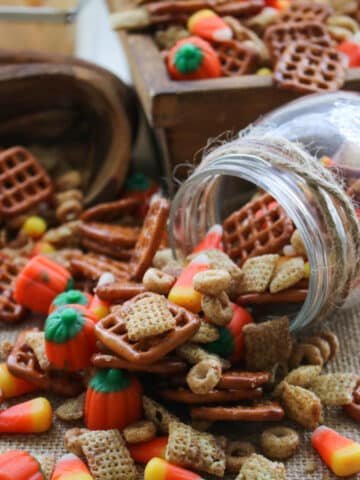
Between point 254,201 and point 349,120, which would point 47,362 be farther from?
point 349,120

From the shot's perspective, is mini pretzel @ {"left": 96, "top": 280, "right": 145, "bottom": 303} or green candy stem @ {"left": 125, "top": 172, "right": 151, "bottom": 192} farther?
green candy stem @ {"left": 125, "top": 172, "right": 151, "bottom": 192}

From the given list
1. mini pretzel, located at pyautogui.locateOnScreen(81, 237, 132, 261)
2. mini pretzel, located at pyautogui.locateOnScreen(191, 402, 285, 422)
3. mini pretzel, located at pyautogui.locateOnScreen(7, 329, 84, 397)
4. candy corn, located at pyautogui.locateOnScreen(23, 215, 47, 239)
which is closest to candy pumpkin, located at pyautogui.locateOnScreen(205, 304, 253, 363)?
mini pretzel, located at pyautogui.locateOnScreen(191, 402, 285, 422)

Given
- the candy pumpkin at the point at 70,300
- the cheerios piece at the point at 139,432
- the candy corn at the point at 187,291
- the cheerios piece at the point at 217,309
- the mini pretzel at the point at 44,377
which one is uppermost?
the candy corn at the point at 187,291

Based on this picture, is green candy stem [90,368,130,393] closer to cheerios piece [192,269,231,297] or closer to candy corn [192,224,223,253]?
cheerios piece [192,269,231,297]

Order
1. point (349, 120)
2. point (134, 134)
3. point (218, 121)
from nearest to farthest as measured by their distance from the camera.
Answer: point (349, 120) < point (218, 121) < point (134, 134)

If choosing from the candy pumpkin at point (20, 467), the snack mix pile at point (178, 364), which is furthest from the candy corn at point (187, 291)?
the candy pumpkin at point (20, 467)

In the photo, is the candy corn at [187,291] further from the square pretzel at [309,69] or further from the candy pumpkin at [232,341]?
the square pretzel at [309,69]

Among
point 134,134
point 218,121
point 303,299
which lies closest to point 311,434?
point 303,299

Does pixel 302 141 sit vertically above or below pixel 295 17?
below
